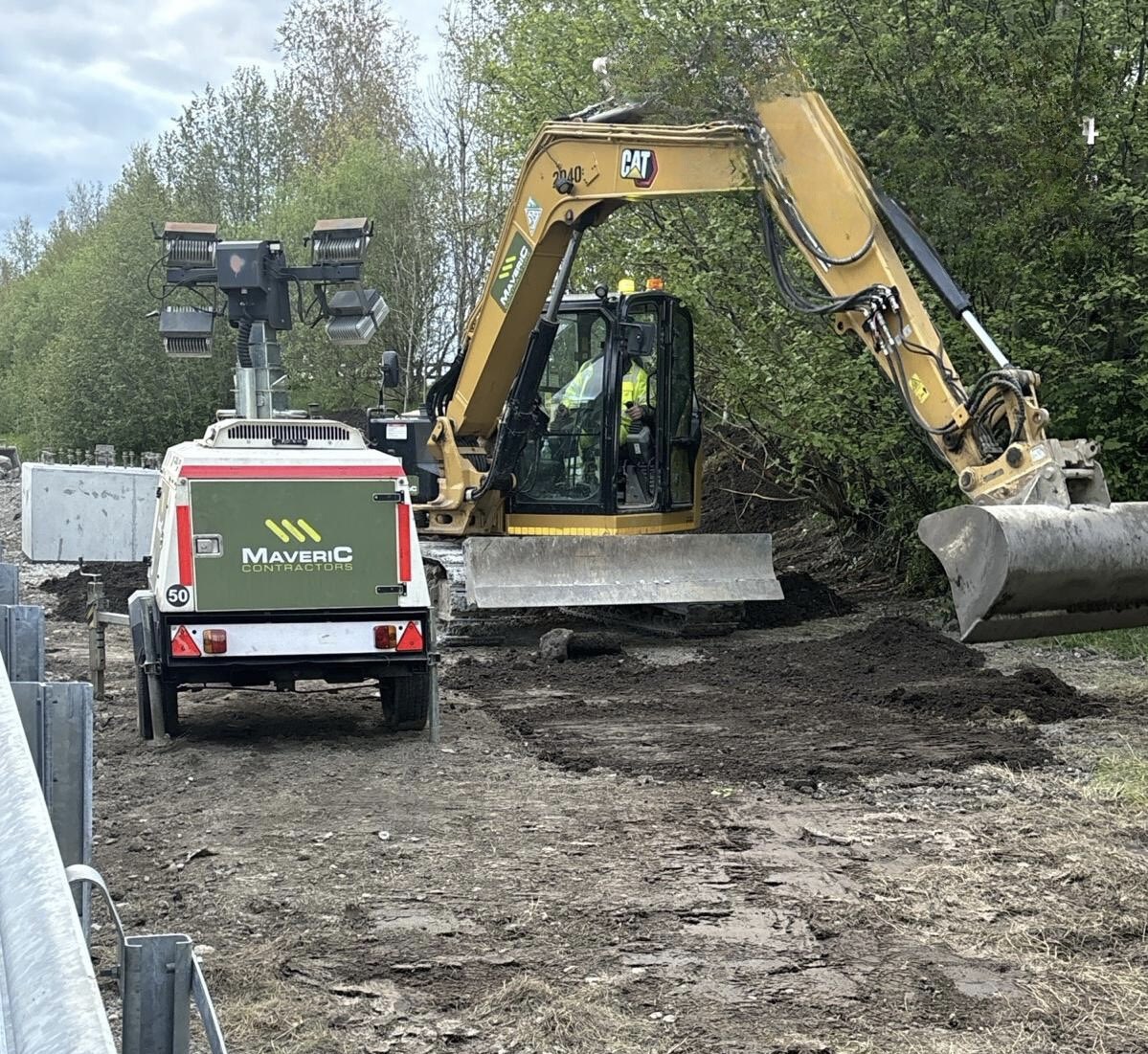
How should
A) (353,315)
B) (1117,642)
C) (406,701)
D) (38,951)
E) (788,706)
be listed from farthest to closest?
(353,315)
(1117,642)
(788,706)
(406,701)
(38,951)

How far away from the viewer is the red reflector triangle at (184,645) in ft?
27.0

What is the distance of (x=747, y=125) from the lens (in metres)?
10.6

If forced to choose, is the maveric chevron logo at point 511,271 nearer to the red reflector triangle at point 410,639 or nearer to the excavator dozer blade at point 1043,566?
the red reflector triangle at point 410,639

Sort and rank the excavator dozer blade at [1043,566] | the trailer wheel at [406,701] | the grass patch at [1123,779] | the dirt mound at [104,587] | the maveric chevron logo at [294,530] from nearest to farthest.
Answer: the grass patch at [1123,779]
the excavator dozer blade at [1043,566]
the maveric chevron logo at [294,530]
the trailer wheel at [406,701]
the dirt mound at [104,587]

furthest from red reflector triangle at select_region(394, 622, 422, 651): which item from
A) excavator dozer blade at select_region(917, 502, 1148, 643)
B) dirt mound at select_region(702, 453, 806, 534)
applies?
dirt mound at select_region(702, 453, 806, 534)

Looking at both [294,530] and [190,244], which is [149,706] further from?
[190,244]

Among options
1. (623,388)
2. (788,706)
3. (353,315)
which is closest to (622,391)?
(623,388)

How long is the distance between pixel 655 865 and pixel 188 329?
759cm

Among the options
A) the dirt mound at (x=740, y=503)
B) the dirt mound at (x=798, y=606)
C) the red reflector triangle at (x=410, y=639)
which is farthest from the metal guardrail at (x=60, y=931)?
the dirt mound at (x=740, y=503)

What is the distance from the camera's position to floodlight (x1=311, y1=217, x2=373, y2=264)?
11.8 metres

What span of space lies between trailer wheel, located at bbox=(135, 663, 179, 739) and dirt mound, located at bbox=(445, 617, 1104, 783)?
2022mm

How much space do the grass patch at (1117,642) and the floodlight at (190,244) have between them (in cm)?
732

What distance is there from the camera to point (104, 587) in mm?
16562

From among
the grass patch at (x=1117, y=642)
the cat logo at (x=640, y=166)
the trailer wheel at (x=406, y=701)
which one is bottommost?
the grass patch at (x=1117, y=642)
